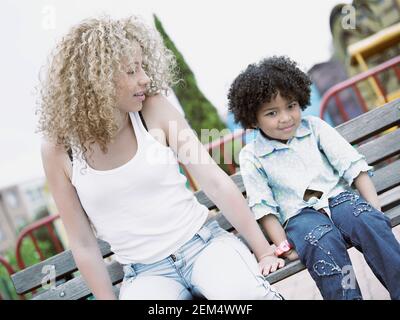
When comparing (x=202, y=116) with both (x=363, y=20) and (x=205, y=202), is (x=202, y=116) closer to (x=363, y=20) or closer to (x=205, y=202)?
(x=363, y=20)

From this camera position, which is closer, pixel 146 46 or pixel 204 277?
pixel 204 277

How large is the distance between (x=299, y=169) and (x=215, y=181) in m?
0.38

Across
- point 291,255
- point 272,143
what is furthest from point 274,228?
point 272,143

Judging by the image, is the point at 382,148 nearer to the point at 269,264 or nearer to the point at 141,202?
the point at 269,264

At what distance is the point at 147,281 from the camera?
1.72 meters

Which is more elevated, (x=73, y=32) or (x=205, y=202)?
(x=73, y=32)

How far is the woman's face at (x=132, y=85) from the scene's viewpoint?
5.74ft

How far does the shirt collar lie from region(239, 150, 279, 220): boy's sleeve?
0.15 feet

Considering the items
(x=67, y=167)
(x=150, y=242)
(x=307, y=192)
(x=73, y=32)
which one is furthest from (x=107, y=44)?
(x=307, y=192)

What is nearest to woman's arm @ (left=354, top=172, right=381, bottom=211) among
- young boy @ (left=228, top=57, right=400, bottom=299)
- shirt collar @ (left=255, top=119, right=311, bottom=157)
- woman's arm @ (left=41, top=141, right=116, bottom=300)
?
young boy @ (left=228, top=57, right=400, bottom=299)

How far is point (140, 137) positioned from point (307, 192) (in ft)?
2.29

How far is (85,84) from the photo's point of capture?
173 cm

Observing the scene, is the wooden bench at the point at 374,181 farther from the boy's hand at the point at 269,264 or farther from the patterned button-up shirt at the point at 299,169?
the boy's hand at the point at 269,264

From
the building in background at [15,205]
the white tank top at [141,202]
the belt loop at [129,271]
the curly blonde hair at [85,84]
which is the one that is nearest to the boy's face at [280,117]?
the white tank top at [141,202]
